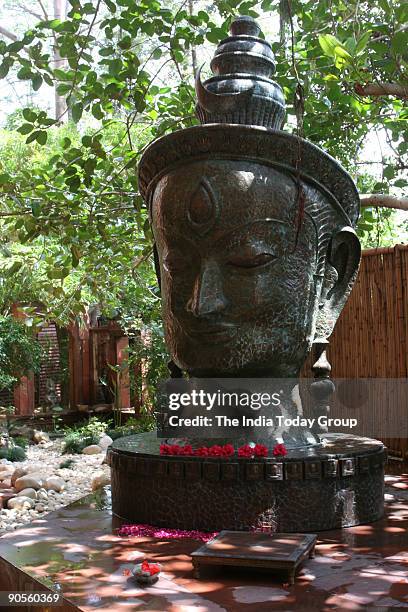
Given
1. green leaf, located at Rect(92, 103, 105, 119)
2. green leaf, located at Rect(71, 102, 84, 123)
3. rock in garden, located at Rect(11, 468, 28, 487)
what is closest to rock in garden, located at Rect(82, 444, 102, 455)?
rock in garden, located at Rect(11, 468, 28, 487)

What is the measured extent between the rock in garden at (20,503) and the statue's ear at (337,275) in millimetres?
3386

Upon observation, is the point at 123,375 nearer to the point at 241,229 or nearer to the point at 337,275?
the point at 337,275

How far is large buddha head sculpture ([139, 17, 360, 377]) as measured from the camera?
2889 millimetres

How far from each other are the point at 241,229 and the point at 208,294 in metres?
0.32

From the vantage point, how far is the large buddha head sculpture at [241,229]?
289 centimetres

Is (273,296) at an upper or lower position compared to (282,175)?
lower

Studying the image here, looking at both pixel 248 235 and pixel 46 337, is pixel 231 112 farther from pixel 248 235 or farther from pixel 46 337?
pixel 46 337

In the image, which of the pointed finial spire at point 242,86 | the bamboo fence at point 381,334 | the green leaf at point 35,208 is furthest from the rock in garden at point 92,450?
the pointed finial spire at point 242,86

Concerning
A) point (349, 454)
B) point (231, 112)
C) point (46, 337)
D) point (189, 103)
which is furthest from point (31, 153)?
point (349, 454)

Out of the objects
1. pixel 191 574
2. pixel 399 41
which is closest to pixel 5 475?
pixel 191 574

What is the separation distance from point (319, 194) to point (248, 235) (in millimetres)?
460

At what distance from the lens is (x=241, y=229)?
2.89 meters

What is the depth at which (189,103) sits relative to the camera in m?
4.75

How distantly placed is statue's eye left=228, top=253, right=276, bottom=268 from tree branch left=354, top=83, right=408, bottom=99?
3.43ft
